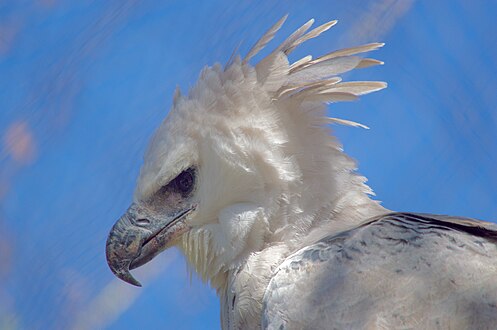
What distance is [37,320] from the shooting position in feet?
10.7

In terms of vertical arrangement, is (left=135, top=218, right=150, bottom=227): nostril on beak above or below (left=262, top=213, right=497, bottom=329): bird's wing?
above

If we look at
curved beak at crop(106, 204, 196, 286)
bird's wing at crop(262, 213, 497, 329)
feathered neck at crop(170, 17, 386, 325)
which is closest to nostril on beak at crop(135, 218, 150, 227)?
curved beak at crop(106, 204, 196, 286)

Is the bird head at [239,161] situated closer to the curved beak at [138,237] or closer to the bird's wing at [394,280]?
the curved beak at [138,237]

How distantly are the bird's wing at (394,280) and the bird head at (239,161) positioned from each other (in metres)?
0.35

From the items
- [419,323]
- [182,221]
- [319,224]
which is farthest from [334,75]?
[419,323]

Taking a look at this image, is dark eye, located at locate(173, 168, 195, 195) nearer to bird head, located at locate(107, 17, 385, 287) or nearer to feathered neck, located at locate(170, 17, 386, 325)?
bird head, located at locate(107, 17, 385, 287)

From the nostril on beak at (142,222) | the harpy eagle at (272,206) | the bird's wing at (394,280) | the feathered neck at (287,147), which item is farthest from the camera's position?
the nostril on beak at (142,222)

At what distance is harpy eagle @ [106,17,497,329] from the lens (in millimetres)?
2418

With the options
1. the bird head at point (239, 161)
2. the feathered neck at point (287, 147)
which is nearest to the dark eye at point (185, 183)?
the bird head at point (239, 161)

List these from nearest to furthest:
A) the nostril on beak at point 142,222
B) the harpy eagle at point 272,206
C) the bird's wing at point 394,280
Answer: the bird's wing at point 394,280 < the harpy eagle at point 272,206 < the nostril on beak at point 142,222

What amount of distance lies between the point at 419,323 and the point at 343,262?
0.29 m

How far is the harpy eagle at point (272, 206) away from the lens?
2.42 metres

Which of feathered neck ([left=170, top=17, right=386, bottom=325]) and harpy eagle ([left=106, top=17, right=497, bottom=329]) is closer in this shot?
harpy eagle ([left=106, top=17, right=497, bottom=329])

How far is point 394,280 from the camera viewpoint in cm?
237
